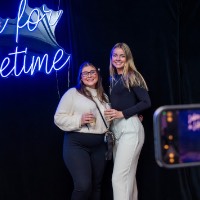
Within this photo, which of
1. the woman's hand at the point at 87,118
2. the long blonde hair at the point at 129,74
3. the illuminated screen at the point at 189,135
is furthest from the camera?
the long blonde hair at the point at 129,74

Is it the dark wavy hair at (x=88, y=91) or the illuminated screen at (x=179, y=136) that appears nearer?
the illuminated screen at (x=179, y=136)

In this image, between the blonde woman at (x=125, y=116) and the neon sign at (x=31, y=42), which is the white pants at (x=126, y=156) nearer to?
the blonde woman at (x=125, y=116)

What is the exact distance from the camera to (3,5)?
3455 millimetres

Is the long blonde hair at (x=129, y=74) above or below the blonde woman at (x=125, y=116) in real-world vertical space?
above

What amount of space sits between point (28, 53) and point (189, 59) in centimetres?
150

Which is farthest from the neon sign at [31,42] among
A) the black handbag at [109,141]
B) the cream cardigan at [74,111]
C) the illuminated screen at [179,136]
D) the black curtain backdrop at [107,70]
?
the illuminated screen at [179,136]

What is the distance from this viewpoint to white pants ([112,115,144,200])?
3203 mm

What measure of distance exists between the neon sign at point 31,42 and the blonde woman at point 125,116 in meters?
0.58

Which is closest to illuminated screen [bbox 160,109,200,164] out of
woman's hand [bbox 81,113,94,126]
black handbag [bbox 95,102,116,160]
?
woman's hand [bbox 81,113,94,126]

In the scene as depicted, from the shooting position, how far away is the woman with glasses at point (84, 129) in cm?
320

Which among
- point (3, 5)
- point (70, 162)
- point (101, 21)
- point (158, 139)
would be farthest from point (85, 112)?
point (158, 139)

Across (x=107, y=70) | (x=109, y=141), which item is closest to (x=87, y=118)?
(x=109, y=141)

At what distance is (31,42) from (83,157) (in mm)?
1141

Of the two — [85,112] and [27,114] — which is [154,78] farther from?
[27,114]
